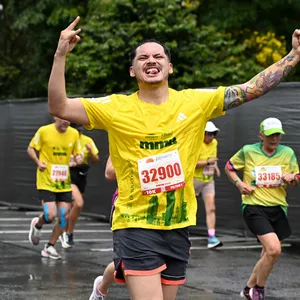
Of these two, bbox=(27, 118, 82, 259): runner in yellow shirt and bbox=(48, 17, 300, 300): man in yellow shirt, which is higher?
bbox=(48, 17, 300, 300): man in yellow shirt

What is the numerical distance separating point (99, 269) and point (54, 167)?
224 cm

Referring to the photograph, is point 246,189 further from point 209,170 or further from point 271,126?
point 209,170

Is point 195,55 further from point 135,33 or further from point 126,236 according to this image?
point 126,236

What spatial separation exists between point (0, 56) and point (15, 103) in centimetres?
1531

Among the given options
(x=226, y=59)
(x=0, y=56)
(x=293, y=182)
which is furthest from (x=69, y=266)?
(x=0, y=56)

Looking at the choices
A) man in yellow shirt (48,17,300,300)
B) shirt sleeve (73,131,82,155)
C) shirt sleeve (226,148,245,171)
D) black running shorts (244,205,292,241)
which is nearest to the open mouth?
man in yellow shirt (48,17,300,300)

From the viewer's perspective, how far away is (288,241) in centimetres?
1381

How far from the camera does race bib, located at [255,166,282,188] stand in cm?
945

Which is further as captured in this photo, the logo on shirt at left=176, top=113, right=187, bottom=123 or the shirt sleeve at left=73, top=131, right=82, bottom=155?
the shirt sleeve at left=73, top=131, right=82, bottom=155

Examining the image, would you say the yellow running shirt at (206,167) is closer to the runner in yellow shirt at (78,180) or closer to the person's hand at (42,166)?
the runner in yellow shirt at (78,180)

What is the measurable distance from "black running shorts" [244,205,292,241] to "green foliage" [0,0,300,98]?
33.2 ft

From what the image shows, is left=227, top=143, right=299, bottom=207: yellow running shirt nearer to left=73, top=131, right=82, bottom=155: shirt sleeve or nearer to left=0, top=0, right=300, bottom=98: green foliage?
left=73, top=131, right=82, bottom=155: shirt sleeve

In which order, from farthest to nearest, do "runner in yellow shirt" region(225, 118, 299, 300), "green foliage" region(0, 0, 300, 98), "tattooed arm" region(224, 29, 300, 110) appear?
"green foliage" region(0, 0, 300, 98) → "runner in yellow shirt" region(225, 118, 299, 300) → "tattooed arm" region(224, 29, 300, 110)

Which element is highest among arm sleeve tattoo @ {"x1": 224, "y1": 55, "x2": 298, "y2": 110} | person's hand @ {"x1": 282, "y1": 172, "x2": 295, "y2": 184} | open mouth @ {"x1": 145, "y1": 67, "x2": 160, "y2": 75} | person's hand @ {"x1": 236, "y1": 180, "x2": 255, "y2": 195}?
open mouth @ {"x1": 145, "y1": 67, "x2": 160, "y2": 75}
